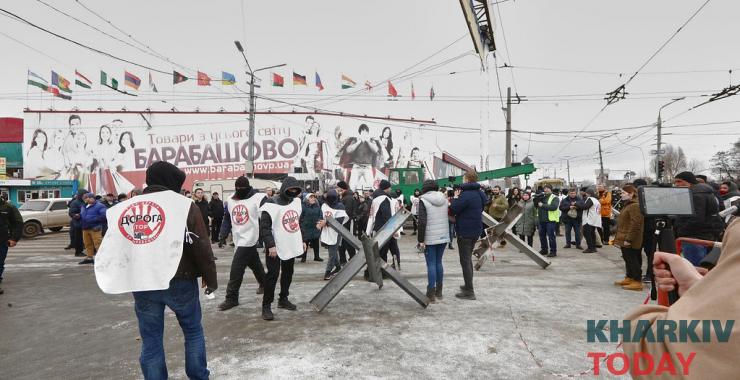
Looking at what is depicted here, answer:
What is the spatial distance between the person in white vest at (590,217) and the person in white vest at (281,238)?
8.27 metres

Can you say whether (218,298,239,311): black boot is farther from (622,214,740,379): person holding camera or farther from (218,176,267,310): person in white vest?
(622,214,740,379): person holding camera

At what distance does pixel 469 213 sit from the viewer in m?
6.02

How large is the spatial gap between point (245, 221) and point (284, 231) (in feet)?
2.44

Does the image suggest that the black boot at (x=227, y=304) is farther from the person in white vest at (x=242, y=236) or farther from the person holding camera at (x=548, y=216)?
the person holding camera at (x=548, y=216)

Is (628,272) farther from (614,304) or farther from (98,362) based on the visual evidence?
(98,362)

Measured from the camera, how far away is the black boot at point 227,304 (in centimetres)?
552

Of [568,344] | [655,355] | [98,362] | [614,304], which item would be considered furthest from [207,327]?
[614,304]

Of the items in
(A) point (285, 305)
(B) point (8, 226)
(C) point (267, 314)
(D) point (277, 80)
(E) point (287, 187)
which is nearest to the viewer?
(C) point (267, 314)

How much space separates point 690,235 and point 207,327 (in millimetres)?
6851

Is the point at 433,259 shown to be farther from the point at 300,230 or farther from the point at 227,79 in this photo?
the point at 227,79

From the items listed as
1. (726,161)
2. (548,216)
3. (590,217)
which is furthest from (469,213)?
(726,161)

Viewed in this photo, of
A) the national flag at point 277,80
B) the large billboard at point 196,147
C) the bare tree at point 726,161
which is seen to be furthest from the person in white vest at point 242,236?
the bare tree at point 726,161

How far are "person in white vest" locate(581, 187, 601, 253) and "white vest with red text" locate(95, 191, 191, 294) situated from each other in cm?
1023

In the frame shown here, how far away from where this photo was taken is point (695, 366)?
0.95 metres
